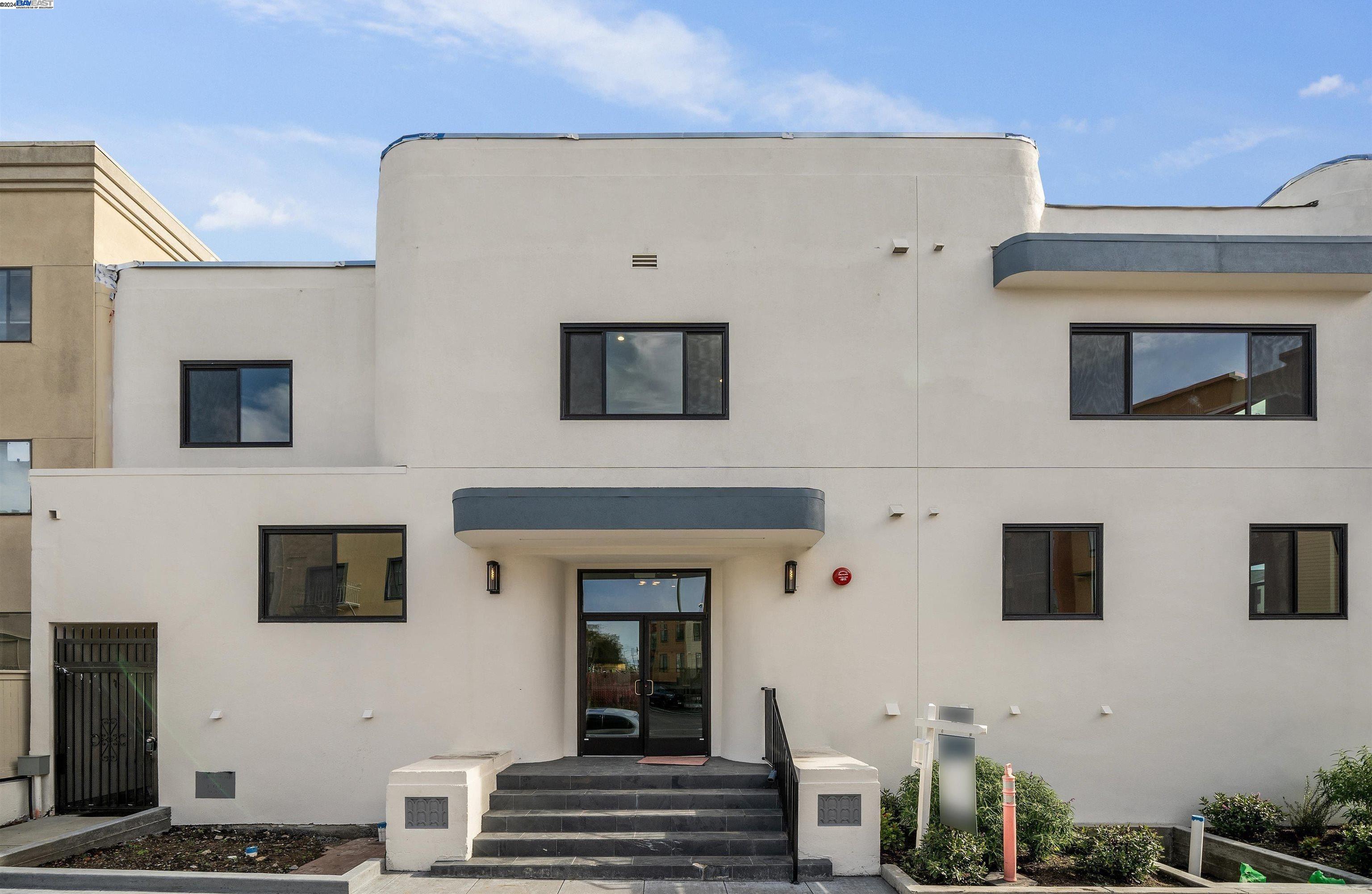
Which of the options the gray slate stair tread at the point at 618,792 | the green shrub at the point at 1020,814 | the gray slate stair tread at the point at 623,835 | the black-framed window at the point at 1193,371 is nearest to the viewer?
the green shrub at the point at 1020,814

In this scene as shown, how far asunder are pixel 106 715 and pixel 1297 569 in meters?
14.7

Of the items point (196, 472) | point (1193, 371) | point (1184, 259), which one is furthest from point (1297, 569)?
point (196, 472)

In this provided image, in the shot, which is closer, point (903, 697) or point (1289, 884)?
point (1289, 884)

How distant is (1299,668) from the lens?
11.2m

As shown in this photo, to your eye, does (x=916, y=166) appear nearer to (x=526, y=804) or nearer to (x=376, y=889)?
(x=526, y=804)

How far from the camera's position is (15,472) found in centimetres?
1252

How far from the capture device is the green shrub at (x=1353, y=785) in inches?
381

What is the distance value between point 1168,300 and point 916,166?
3.53m

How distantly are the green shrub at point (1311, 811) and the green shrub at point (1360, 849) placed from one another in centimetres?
135

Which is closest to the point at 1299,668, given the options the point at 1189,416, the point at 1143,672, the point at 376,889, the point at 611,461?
the point at 1143,672

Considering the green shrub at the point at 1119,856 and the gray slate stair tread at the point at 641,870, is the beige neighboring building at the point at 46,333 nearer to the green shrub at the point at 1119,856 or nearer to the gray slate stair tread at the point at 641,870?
the gray slate stair tread at the point at 641,870

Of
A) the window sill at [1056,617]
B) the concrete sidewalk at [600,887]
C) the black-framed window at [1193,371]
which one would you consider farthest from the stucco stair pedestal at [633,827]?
the black-framed window at [1193,371]

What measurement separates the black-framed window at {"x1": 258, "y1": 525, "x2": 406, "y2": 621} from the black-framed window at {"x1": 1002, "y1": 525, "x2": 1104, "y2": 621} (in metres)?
7.35

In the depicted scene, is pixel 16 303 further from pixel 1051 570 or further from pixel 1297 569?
pixel 1297 569
